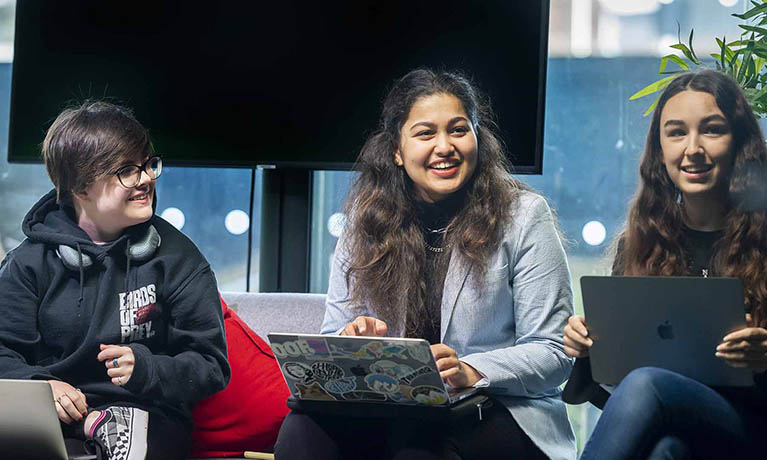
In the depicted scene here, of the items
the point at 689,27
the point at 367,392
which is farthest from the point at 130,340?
the point at 689,27

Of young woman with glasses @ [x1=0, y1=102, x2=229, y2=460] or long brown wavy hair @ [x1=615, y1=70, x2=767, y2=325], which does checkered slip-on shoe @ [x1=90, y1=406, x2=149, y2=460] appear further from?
long brown wavy hair @ [x1=615, y1=70, x2=767, y2=325]

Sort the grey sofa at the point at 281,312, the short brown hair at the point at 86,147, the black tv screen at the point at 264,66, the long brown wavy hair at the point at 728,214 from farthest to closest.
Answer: the black tv screen at the point at 264,66 < the grey sofa at the point at 281,312 < the short brown hair at the point at 86,147 < the long brown wavy hair at the point at 728,214

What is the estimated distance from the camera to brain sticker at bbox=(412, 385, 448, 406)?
1591mm

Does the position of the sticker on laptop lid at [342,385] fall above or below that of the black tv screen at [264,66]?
below

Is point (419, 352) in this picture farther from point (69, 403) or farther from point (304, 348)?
point (69, 403)

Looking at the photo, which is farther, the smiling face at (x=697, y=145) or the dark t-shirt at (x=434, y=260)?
the dark t-shirt at (x=434, y=260)

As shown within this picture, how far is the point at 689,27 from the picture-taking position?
2949 mm

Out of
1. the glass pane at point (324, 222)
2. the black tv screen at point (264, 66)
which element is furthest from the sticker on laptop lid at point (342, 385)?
the glass pane at point (324, 222)

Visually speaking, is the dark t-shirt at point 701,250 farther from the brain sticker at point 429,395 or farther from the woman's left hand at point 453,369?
the brain sticker at point 429,395

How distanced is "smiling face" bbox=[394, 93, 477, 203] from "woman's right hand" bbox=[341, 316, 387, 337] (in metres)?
0.39

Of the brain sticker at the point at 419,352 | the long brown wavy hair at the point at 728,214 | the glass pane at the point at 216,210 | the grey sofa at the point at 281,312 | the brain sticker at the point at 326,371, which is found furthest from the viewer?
the glass pane at the point at 216,210

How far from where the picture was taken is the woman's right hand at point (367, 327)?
1868mm

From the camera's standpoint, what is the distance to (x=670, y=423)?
5.18 ft

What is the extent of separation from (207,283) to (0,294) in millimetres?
460
